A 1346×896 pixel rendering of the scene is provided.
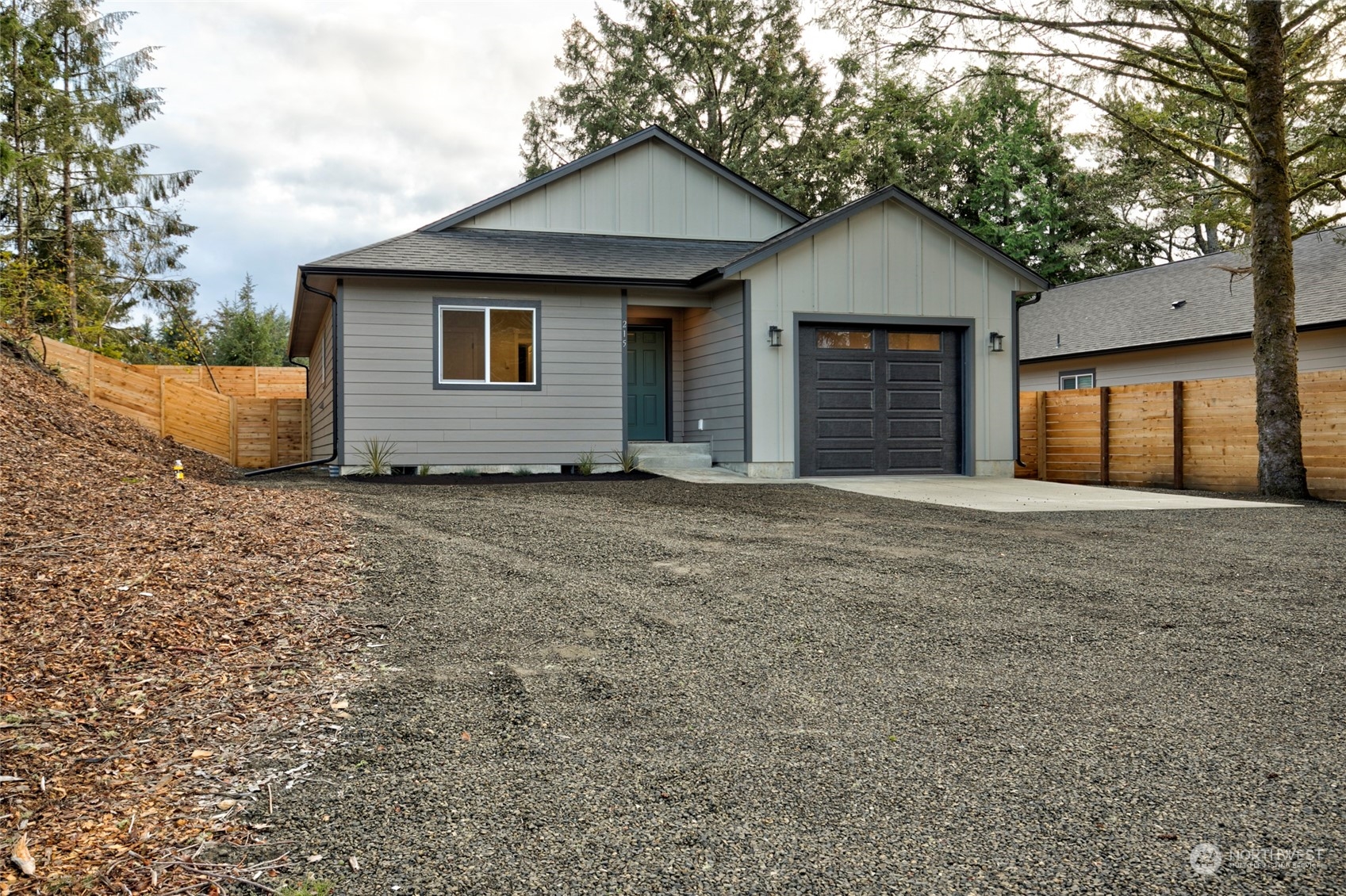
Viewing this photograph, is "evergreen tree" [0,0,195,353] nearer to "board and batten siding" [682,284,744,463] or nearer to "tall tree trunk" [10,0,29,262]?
"tall tree trunk" [10,0,29,262]

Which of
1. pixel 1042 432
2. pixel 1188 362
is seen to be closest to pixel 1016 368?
pixel 1042 432

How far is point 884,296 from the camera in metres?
12.7

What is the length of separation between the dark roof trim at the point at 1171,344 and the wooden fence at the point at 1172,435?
6.12 ft

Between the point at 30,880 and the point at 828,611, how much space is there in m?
3.44

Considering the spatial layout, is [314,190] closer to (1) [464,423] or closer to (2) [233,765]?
(1) [464,423]

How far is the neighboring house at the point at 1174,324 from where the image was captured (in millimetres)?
15125

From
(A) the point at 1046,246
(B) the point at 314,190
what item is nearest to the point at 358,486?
(B) the point at 314,190

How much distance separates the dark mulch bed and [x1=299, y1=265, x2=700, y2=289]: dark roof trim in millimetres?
2592

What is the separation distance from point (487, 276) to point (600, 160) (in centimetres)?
361

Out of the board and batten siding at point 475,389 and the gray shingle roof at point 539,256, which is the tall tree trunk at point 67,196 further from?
the board and batten siding at point 475,389

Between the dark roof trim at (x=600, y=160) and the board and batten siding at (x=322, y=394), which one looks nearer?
the board and batten siding at (x=322, y=394)

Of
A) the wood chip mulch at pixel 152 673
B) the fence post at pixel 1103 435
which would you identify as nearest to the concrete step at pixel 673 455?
the fence post at pixel 1103 435

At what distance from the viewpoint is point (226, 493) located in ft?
25.1

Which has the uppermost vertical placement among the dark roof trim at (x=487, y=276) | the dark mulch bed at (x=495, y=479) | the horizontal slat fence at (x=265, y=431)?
the dark roof trim at (x=487, y=276)
